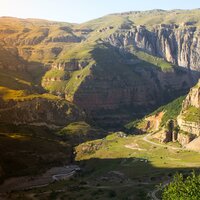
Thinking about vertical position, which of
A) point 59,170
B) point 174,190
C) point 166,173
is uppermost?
point 174,190

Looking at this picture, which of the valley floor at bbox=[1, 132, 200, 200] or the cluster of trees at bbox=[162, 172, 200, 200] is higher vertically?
the cluster of trees at bbox=[162, 172, 200, 200]

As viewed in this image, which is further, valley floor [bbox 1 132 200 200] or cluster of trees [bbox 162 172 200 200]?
valley floor [bbox 1 132 200 200]

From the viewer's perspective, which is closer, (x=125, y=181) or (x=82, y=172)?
(x=125, y=181)

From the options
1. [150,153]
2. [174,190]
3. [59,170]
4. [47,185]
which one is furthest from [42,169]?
[174,190]

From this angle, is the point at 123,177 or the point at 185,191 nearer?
the point at 185,191

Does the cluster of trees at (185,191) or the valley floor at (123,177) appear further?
the valley floor at (123,177)

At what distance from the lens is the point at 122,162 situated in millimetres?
187875

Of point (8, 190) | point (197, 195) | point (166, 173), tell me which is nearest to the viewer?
point (197, 195)

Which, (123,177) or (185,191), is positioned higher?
(185,191)

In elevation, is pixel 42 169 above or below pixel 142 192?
below

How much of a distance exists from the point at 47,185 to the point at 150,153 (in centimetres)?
4926

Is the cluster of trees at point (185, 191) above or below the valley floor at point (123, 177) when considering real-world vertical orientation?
above

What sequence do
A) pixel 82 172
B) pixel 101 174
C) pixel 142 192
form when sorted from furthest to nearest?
pixel 82 172 < pixel 101 174 < pixel 142 192

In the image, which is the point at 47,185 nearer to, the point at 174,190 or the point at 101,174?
the point at 101,174
